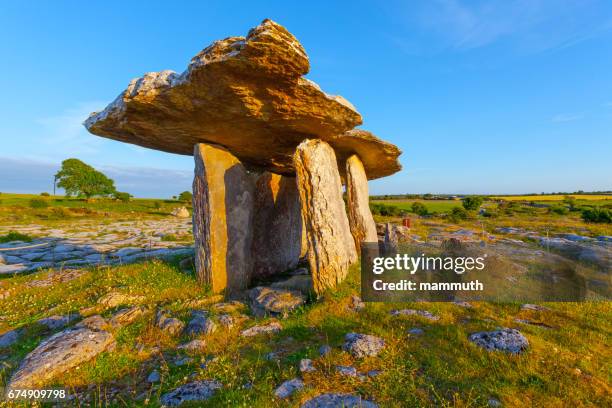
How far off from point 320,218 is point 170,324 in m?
3.44

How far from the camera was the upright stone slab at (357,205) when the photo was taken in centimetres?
851

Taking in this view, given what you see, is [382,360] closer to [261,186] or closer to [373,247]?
[373,247]

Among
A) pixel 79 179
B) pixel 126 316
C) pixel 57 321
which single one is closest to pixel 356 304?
pixel 126 316

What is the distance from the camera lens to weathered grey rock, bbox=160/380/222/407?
310 cm

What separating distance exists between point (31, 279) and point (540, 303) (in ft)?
37.6

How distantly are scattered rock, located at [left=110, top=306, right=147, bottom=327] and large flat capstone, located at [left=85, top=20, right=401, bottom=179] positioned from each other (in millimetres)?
3652

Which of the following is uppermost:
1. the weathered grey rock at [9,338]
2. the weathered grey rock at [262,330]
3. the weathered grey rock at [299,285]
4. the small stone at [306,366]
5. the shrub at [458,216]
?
the shrub at [458,216]

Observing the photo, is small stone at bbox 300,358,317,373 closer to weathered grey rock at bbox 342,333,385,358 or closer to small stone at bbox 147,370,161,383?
weathered grey rock at bbox 342,333,385,358

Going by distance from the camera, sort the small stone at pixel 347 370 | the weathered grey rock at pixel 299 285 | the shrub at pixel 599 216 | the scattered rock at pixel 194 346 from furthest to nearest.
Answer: the shrub at pixel 599 216, the weathered grey rock at pixel 299 285, the scattered rock at pixel 194 346, the small stone at pixel 347 370

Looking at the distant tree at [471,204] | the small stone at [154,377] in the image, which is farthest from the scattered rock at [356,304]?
the distant tree at [471,204]

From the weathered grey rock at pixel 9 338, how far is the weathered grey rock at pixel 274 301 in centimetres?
377

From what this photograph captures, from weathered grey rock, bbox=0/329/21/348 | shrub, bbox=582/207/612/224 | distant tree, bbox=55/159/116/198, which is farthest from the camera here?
distant tree, bbox=55/159/116/198

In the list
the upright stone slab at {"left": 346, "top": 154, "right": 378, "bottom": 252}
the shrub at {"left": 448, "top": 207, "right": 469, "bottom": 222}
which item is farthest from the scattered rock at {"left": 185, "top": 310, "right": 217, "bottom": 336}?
the shrub at {"left": 448, "top": 207, "right": 469, "bottom": 222}

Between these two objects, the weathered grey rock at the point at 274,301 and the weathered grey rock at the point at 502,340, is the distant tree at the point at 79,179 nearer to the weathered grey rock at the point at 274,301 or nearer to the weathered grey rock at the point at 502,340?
the weathered grey rock at the point at 274,301
